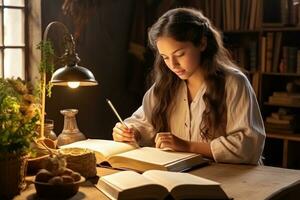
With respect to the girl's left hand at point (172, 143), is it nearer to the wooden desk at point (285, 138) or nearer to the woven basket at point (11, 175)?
the woven basket at point (11, 175)

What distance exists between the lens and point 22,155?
1578 millimetres

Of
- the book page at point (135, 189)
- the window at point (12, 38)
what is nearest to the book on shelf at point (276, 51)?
the window at point (12, 38)

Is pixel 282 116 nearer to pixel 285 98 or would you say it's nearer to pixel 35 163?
pixel 285 98

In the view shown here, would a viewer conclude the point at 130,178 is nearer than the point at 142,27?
Yes

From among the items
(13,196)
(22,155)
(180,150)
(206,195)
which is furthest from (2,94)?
(180,150)

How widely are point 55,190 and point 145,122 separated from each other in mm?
991

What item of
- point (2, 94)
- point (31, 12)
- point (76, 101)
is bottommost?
point (76, 101)

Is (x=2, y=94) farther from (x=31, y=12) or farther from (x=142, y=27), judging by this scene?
(x=142, y=27)

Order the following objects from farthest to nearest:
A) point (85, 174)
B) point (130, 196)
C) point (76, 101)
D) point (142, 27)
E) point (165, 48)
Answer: point (142, 27) → point (76, 101) → point (165, 48) → point (85, 174) → point (130, 196)

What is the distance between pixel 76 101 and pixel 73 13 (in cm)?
60

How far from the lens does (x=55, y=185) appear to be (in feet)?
4.91

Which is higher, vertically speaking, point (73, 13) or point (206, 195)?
point (73, 13)

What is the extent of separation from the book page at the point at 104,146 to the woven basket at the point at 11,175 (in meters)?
0.45

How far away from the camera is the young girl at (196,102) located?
209cm
